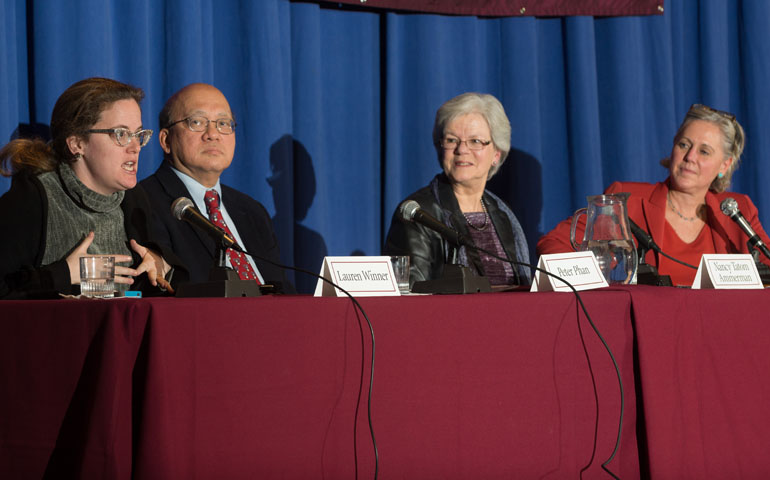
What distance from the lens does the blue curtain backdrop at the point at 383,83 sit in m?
2.84

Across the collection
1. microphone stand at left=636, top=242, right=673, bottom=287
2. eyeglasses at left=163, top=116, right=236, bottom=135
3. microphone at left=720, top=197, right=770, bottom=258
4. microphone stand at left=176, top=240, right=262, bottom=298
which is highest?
eyeglasses at left=163, top=116, right=236, bottom=135

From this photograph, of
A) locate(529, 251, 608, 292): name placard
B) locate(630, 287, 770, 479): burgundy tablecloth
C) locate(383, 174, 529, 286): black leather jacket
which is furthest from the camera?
locate(383, 174, 529, 286): black leather jacket

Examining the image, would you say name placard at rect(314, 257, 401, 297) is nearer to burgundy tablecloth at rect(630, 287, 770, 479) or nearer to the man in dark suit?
burgundy tablecloth at rect(630, 287, 770, 479)

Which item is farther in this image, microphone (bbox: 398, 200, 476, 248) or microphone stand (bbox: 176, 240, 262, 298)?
microphone (bbox: 398, 200, 476, 248)

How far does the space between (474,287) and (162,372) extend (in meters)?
0.64

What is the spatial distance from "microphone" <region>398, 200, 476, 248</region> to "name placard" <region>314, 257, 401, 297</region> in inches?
7.8

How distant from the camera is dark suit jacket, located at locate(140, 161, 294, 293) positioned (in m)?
2.36

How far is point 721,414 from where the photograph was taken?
1.43m

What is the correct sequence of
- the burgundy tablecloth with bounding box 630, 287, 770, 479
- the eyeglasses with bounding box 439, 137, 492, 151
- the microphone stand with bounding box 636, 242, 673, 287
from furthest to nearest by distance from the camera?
the eyeglasses with bounding box 439, 137, 492, 151 < the microphone stand with bounding box 636, 242, 673, 287 < the burgundy tablecloth with bounding box 630, 287, 770, 479

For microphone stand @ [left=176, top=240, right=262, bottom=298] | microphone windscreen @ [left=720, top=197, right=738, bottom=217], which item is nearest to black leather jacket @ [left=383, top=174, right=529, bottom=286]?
microphone windscreen @ [left=720, top=197, right=738, bottom=217]

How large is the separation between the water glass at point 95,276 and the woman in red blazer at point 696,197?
1863mm

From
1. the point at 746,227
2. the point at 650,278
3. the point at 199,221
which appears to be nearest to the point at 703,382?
the point at 650,278

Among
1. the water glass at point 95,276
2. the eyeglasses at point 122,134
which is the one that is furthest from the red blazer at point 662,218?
the water glass at point 95,276

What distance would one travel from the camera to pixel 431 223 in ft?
5.41
